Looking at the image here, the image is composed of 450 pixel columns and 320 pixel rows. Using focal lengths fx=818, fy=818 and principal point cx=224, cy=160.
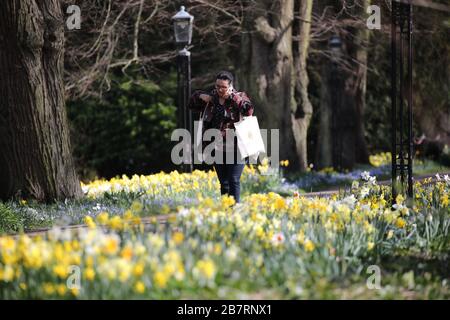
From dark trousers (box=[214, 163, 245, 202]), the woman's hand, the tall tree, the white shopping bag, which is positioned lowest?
dark trousers (box=[214, 163, 245, 202])

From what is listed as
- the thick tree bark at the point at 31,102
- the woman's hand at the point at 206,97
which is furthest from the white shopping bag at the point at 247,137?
the thick tree bark at the point at 31,102

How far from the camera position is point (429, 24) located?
22594 millimetres

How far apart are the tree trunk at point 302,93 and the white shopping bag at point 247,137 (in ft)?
26.5

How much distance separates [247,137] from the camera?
904 cm

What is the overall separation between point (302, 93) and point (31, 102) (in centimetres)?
875

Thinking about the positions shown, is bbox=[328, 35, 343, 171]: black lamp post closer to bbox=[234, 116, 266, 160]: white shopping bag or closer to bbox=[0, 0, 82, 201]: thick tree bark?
bbox=[0, 0, 82, 201]: thick tree bark

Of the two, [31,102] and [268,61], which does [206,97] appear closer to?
[31,102]

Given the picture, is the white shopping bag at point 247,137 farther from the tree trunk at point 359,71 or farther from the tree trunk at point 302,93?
the tree trunk at point 359,71

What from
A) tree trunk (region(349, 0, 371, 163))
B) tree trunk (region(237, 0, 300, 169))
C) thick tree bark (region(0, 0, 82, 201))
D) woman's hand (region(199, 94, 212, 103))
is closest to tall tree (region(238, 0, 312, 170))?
tree trunk (region(237, 0, 300, 169))

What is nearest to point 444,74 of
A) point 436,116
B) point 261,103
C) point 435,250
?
point 436,116

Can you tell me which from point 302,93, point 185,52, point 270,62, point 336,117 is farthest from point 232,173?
point 336,117

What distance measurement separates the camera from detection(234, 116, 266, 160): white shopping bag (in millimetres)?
9000

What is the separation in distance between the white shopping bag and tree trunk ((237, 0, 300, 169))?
7.09 metres

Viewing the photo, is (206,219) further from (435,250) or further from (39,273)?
(435,250)
